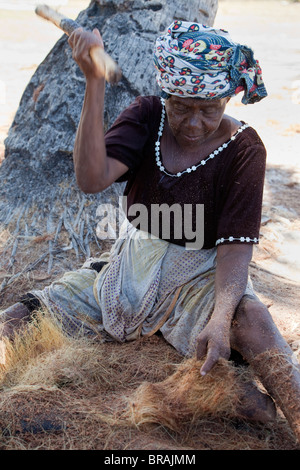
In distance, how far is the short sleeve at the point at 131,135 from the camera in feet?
7.83

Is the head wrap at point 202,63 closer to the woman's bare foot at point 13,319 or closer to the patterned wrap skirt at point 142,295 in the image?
the patterned wrap skirt at point 142,295

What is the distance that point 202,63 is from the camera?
2.18 metres

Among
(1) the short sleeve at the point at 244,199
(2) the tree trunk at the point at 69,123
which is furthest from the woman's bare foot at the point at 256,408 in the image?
(2) the tree trunk at the point at 69,123

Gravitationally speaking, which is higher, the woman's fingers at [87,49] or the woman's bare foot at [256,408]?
the woman's fingers at [87,49]

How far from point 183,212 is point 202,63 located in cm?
65

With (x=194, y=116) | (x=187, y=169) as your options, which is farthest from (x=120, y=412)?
(x=194, y=116)

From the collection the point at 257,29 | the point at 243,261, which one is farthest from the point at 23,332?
the point at 257,29

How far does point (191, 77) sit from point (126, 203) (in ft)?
2.45

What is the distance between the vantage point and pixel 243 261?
7.61 ft

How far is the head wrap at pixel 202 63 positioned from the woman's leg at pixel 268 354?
34.3 inches

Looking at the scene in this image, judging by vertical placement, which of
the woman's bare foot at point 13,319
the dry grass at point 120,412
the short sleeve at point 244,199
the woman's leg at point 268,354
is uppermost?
the short sleeve at point 244,199

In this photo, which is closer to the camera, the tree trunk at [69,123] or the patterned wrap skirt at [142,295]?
the patterned wrap skirt at [142,295]

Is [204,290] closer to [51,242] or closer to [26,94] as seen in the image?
[51,242]

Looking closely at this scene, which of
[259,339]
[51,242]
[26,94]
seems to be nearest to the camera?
[259,339]
